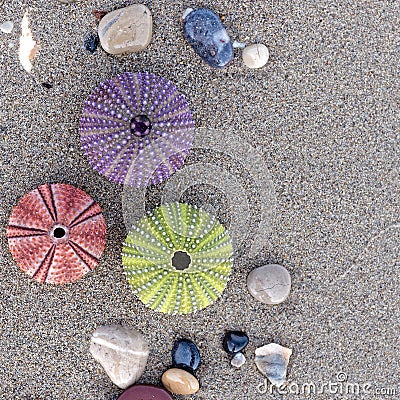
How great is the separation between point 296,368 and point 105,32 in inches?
138

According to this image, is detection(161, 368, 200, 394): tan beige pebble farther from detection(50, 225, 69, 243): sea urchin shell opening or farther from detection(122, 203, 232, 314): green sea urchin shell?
detection(50, 225, 69, 243): sea urchin shell opening

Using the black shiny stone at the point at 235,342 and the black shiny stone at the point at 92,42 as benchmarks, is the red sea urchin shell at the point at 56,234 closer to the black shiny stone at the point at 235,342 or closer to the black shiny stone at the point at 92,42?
the black shiny stone at the point at 92,42

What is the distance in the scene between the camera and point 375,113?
4.48 metres

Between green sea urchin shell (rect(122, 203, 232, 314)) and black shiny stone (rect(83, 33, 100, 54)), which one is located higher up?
black shiny stone (rect(83, 33, 100, 54))

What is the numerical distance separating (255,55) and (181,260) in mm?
1996

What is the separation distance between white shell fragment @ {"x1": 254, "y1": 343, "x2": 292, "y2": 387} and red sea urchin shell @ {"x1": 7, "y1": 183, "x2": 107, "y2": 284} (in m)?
1.77

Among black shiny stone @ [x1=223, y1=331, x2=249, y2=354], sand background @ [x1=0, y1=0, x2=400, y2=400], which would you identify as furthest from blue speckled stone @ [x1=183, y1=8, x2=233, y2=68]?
black shiny stone @ [x1=223, y1=331, x2=249, y2=354]

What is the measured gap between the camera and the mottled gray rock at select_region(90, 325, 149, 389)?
14.1 feet

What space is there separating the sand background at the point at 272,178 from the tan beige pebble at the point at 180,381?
0.12 meters

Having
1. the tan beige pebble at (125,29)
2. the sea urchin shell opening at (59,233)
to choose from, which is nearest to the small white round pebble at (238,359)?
the sea urchin shell opening at (59,233)

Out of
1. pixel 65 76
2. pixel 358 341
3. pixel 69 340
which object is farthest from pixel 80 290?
pixel 358 341

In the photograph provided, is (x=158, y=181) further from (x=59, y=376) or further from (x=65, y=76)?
(x=59, y=376)

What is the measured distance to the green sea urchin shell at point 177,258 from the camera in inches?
144

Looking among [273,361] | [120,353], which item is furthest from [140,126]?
[273,361]
